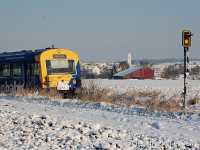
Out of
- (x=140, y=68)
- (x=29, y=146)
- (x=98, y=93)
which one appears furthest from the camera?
(x=140, y=68)

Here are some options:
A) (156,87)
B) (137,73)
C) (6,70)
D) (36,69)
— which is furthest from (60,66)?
(137,73)

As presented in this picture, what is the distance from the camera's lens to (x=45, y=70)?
26.5 m

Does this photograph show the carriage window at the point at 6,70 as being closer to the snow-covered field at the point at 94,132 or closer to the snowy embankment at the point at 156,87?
the snowy embankment at the point at 156,87

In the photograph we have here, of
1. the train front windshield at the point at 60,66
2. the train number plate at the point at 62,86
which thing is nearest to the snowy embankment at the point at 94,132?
the train number plate at the point at 62,86

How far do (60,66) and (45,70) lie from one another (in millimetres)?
1280

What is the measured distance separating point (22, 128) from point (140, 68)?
107691mm

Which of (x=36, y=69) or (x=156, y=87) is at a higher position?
(x=36, y=69)

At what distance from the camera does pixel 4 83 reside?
95.6ft

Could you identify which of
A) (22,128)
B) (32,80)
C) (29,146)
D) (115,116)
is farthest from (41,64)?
(29,146)

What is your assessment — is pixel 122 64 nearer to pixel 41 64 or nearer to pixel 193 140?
pixel 41 64

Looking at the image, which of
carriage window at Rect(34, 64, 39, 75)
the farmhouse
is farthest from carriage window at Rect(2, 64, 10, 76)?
the farmhouse

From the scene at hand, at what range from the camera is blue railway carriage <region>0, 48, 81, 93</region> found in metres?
26.5

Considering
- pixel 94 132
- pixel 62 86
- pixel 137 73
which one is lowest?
pixel 137 73

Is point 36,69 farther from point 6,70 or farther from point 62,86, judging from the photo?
point 6,70
